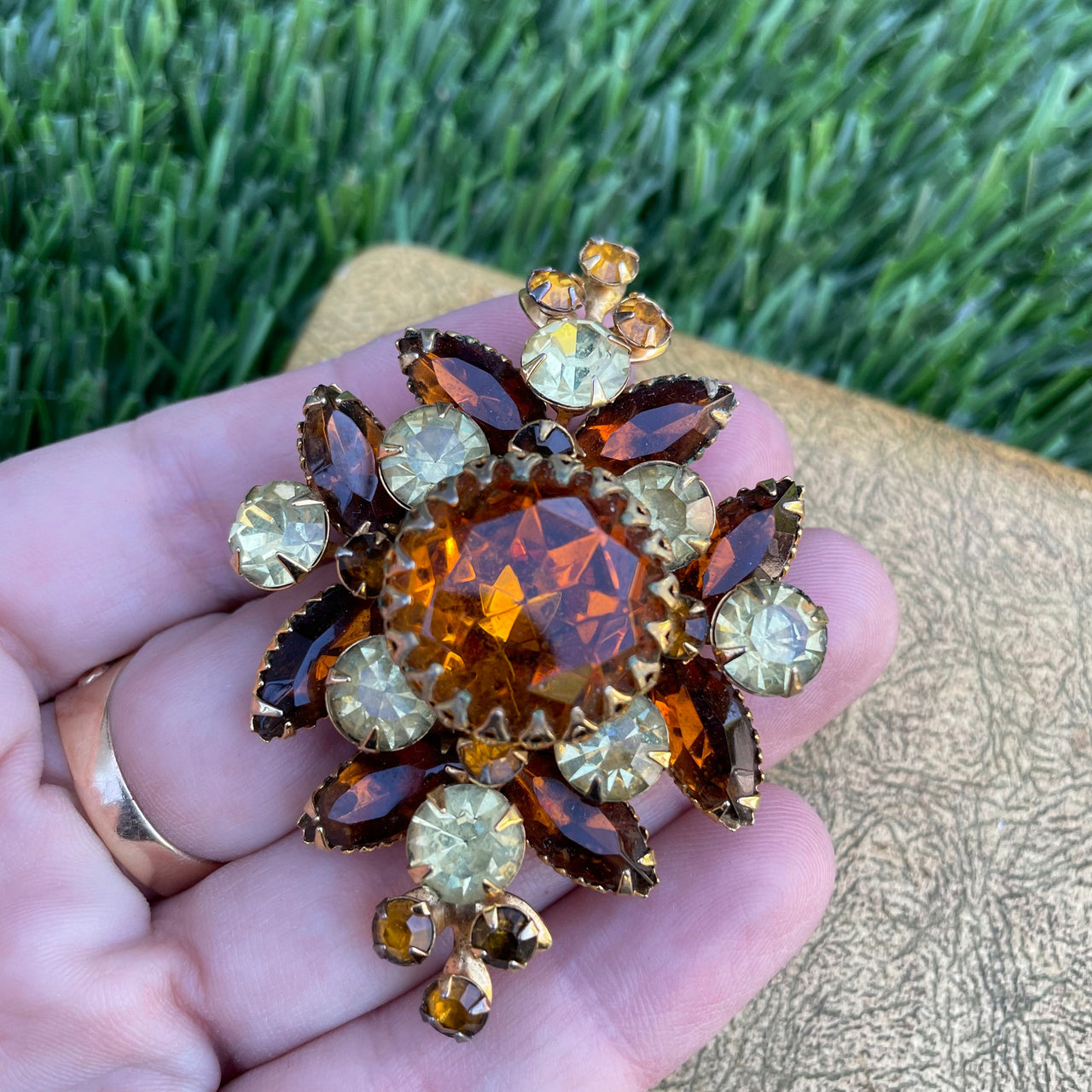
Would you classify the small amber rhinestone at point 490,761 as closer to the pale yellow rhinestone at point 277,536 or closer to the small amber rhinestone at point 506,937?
the small amber rhinestone at point 506,937

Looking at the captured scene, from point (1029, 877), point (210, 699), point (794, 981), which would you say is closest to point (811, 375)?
point (1029, 877)

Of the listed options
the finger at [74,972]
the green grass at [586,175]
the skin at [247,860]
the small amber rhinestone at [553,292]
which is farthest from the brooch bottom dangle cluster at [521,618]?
the green grass at [586,175]

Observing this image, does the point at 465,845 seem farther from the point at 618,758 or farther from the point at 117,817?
the point at 117,817

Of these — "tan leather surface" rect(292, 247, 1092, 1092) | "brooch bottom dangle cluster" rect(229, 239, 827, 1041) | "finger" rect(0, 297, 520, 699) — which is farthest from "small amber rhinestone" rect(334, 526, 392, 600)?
"tan leather surface" rect(292, 247, 1092, 1092)

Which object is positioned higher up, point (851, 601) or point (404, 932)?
point (851, 601)

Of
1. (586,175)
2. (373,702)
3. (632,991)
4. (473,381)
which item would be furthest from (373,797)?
(586,175)

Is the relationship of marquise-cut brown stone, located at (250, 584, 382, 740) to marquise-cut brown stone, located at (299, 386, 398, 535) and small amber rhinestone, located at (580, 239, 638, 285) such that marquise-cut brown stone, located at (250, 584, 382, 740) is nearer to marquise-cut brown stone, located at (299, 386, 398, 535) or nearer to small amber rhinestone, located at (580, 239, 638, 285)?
marquise-cut brown stone, located at (299, 386, 398, 535)

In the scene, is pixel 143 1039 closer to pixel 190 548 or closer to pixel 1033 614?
pixel 190 548
